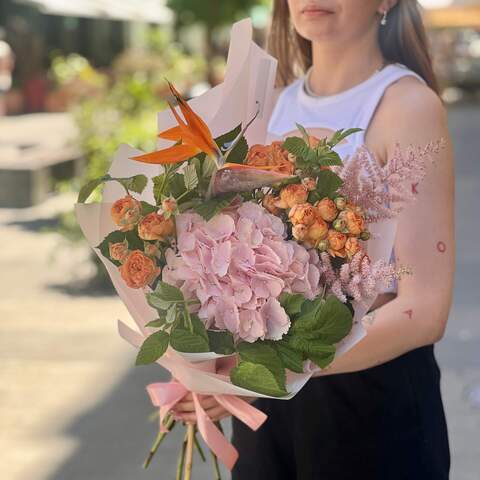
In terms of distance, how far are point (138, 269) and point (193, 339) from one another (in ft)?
0.46

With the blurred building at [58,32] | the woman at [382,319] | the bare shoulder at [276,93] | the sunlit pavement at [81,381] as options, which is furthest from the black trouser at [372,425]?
the blurred building at [58,32]

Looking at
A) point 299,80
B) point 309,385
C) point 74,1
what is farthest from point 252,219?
point 74,1

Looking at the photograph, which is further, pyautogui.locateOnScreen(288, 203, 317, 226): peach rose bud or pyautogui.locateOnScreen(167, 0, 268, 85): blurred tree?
pyautogui.locateOnScreen(167, 0, 268, 85): blurred tree

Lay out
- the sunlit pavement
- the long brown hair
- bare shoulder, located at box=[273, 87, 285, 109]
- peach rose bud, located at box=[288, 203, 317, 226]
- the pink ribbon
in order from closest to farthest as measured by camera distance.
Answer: peach rose bud, located at box=[288, 203, 317, 226]
the pink ribbon
the long brown hair
bare shoulder, located at box=[273, 87, 285, 109]
the sunlit pavement

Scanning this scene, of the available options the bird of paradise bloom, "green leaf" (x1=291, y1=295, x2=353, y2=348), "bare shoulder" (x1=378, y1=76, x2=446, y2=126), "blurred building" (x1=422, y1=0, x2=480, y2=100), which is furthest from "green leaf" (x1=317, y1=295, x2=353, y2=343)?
"blurred building" (x1=422, y1=0, x2=480, y2=100)

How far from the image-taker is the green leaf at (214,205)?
1790 mm

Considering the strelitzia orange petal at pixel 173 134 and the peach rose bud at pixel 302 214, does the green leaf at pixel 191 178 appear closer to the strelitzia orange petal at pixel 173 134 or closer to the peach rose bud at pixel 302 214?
the strelitzia orange petal at pixel 173 134

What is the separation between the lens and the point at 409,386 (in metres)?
2.27

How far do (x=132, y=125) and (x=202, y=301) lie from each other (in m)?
7.43

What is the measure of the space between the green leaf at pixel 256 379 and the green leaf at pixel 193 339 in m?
0.06

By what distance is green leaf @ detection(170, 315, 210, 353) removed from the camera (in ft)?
5.95

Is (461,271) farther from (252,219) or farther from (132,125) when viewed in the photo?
(252,219)

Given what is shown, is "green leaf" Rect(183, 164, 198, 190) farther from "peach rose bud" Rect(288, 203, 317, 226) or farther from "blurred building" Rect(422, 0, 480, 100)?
"blurred building" Rect(422, 0, 480, 100)

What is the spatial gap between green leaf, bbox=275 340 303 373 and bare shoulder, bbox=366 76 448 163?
56 centimetres
